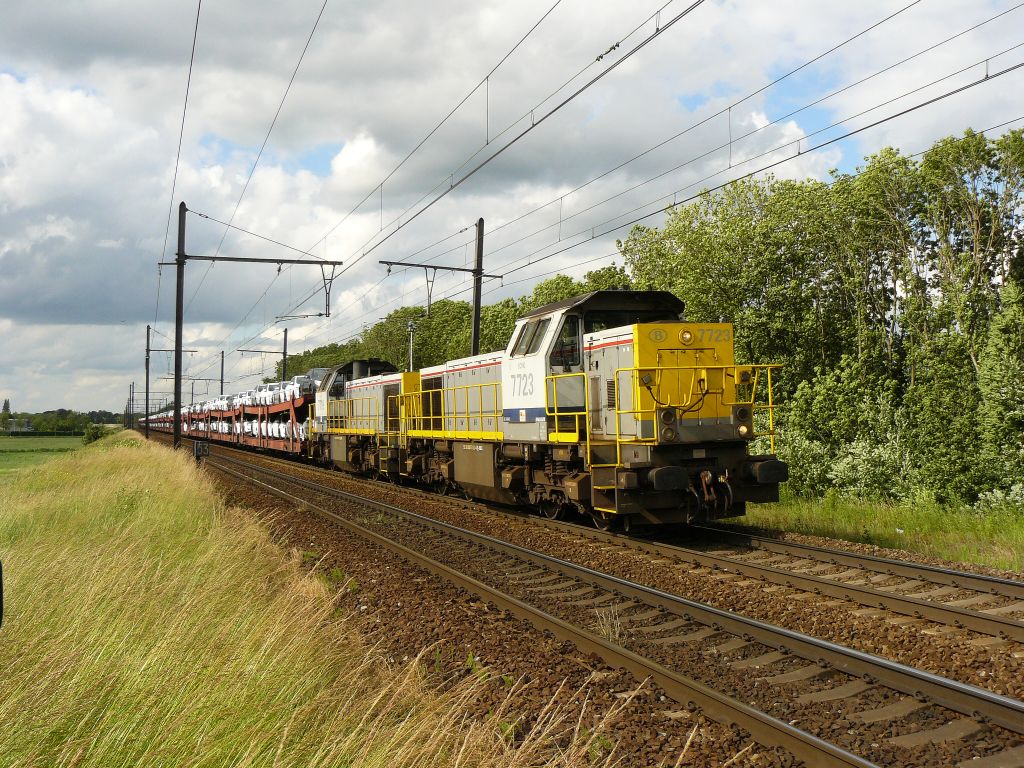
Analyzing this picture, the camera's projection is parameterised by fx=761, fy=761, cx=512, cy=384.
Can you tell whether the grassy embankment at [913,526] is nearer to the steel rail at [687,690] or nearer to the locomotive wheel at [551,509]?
the locomotive wheel at [551,509]

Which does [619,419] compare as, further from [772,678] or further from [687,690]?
[687,690]

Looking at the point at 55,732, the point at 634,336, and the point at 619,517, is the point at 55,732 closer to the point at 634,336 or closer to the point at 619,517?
the point at 634,336

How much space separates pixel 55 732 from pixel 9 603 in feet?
9.64

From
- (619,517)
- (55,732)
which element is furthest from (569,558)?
(55,732)

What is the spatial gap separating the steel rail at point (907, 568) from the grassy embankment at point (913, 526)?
148 centimetres

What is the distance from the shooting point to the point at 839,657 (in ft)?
17.9

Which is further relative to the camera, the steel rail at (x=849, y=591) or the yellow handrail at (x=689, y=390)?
the yellow handrail at (x=689, y=390)

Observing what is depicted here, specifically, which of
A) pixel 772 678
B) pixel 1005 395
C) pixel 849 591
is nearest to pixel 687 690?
pixel 772 678

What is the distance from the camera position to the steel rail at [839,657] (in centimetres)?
455

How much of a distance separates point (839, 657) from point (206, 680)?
4249 millimetres

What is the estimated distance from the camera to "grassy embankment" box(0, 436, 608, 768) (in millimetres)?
3432

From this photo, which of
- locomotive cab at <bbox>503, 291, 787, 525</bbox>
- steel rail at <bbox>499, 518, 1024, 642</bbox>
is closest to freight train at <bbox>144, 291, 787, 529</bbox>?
locomotive cab at <bbox>503, 291, 787, 525</bbox>

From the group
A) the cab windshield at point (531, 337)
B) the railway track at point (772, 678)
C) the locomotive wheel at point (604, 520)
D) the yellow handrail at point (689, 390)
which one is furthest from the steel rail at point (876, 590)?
the cab windshield at point (531, 337)

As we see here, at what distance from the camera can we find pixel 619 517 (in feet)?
38.5
